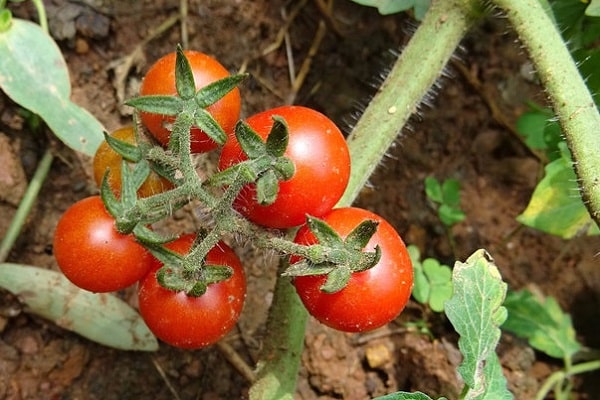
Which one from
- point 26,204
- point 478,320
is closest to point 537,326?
point 478,320

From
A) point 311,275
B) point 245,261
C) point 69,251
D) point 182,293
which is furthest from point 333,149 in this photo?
point 245,261

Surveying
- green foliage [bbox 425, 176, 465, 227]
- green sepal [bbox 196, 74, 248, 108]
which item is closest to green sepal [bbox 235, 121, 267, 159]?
green sepal [bbox 196, 74, 248, 108]

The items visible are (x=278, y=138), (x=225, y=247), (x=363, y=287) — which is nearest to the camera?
(x=278, y=138)

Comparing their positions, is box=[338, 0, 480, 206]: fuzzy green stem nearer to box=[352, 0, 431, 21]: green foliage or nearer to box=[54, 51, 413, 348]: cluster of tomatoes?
box=[352, 0, 431, 21]: green foliage

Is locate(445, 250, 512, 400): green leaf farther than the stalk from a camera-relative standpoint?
No

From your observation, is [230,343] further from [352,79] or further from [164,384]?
[352,79]

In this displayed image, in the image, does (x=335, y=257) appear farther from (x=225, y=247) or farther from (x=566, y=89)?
(x=566, y=89)

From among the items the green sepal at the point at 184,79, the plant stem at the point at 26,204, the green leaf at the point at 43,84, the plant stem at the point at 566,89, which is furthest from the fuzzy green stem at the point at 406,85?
the plant stem at the point at 26,204
